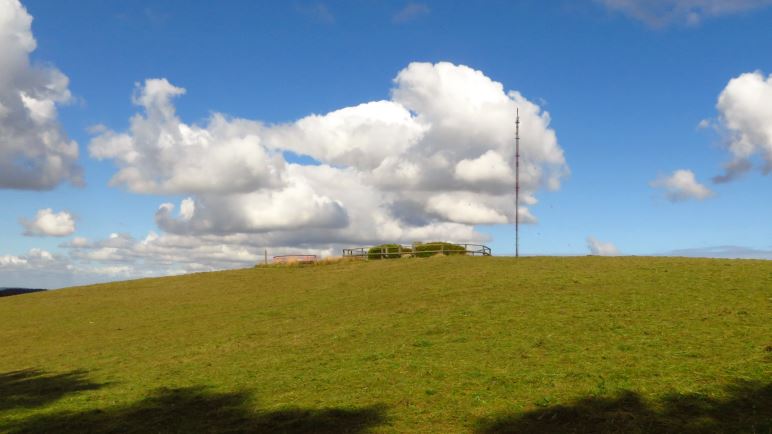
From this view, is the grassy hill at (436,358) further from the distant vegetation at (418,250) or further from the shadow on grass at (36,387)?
the distant vegetation at (418,250)

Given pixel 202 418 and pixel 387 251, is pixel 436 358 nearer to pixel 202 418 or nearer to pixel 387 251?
pixel 202 418

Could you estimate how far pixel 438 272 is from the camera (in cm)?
4025

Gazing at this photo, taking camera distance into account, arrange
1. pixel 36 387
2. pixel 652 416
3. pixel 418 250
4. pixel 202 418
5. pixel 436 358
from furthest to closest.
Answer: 1. pixel 418 250
2. pixel 36 387
3. pixel 436 358
4. pixel 202 418
5. pixel 652 416

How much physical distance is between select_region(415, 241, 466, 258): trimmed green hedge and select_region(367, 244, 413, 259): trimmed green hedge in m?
1.07

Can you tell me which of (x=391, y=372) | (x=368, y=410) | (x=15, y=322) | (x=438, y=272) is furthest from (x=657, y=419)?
(x=15, y=322)

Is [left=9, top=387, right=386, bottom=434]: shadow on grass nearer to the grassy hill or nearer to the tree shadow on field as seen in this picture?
the grassy hill

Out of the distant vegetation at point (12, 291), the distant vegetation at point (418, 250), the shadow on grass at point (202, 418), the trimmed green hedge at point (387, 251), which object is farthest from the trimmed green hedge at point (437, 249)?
the distant vegetation at point (12, 291)

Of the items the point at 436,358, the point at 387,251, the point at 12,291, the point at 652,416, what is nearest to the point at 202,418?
the point at 436,358

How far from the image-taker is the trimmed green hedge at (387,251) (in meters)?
57.3

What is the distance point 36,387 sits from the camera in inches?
793

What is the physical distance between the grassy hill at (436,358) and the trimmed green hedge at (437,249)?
16963mm

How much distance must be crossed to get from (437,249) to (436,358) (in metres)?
38.0

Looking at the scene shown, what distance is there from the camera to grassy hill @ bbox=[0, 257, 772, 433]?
42.5ft

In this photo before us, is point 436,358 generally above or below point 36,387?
above
